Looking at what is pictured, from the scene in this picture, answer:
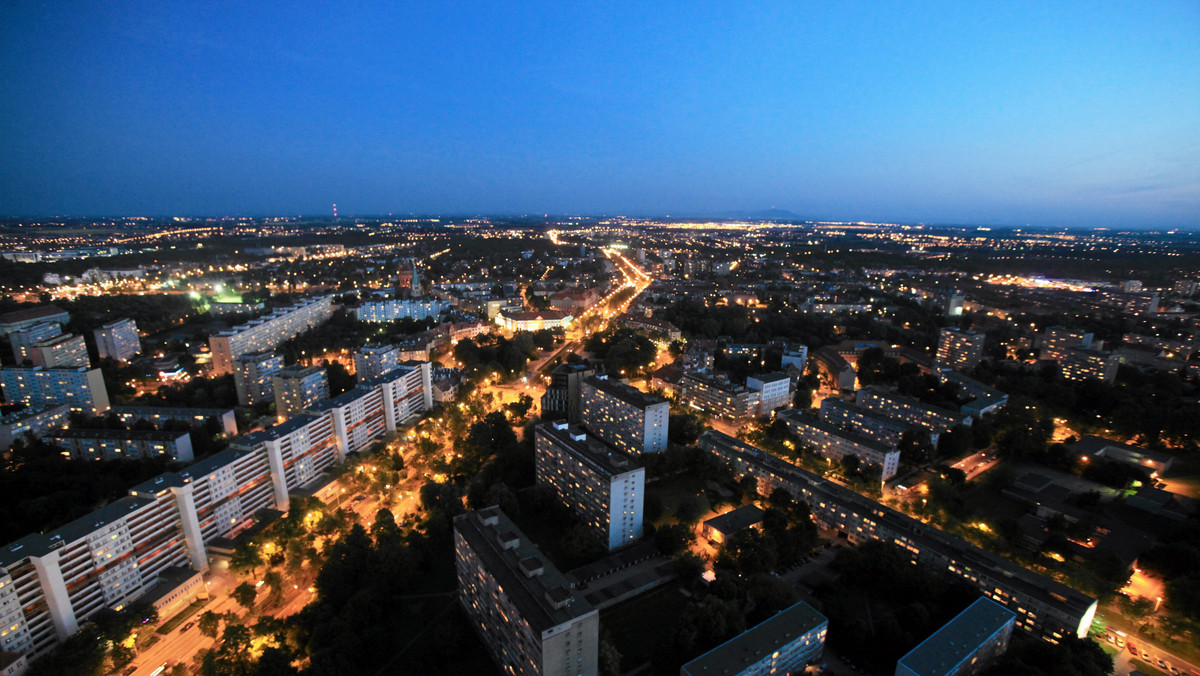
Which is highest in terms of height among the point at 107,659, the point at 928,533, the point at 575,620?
the point at 575,620

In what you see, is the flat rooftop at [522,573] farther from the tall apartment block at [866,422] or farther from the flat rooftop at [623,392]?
the tall apartment block at [866,422]

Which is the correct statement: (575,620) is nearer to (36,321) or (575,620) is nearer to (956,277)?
(36,321)

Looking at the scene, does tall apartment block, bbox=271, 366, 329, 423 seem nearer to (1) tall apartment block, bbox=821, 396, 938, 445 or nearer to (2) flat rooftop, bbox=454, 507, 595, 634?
(2) flat rooftop, bbox=454, 507, 595, 634

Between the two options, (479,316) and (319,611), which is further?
(479,316)

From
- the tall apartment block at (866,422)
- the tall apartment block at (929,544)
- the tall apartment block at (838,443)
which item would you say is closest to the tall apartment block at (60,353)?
the tall apartment block at (929,544)

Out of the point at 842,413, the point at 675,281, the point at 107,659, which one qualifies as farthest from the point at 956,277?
the point at 107,659

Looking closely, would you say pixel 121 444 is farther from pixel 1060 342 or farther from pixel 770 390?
pixel 1060 342
